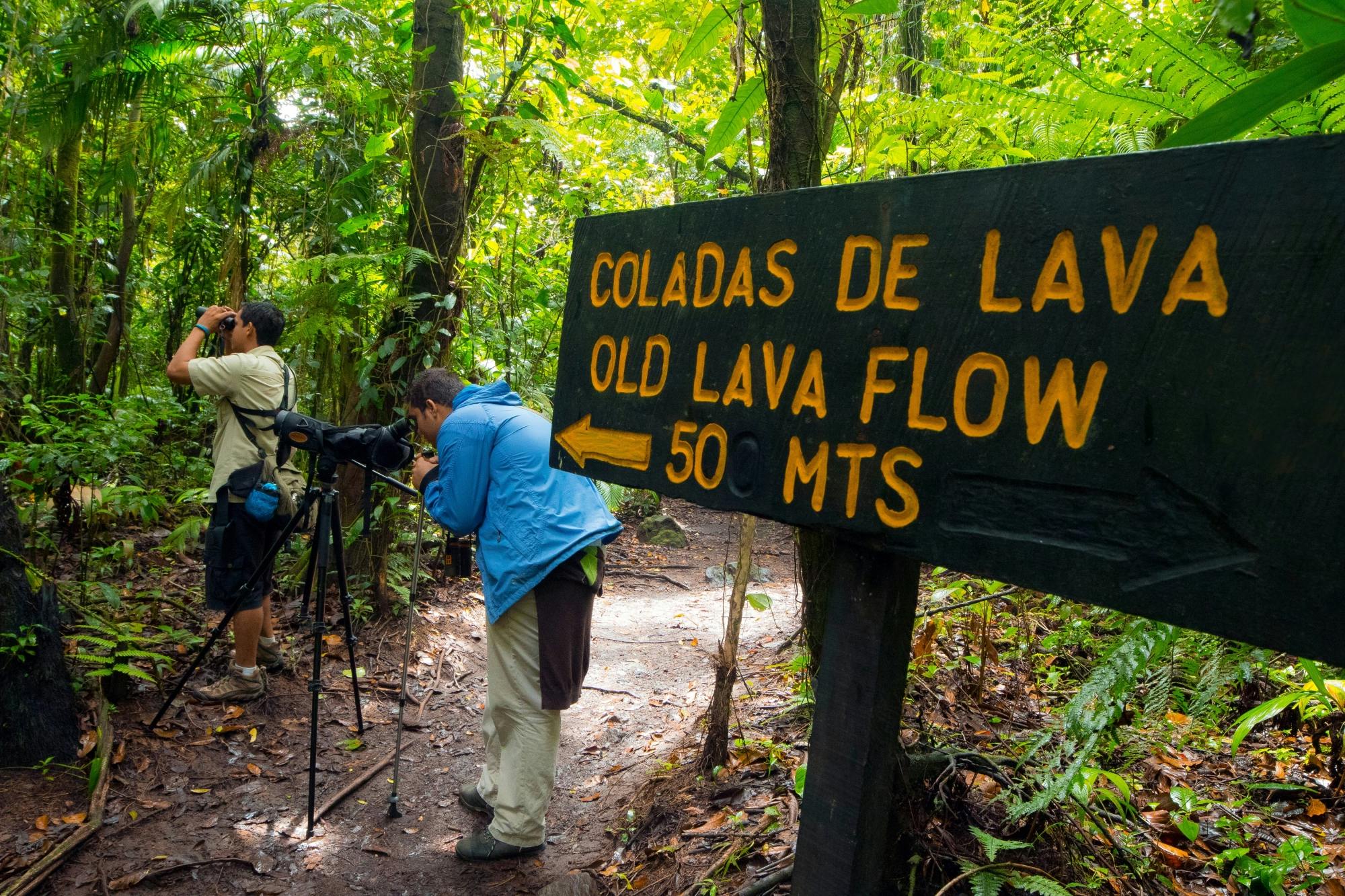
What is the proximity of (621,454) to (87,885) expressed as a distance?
287cm

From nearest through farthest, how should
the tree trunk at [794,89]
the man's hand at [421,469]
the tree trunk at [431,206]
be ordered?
the tree trunk at [794,89], the man's hand at [421,469], the tree trunk at [431,206]

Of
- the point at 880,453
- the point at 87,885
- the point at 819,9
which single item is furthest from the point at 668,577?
the point at 880,453

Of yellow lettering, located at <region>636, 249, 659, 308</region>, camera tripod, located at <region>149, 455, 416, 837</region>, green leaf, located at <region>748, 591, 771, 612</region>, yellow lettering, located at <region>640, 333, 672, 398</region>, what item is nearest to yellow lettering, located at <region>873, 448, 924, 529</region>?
yellow lettering, located at <region>640, 333, 672, 398</region>

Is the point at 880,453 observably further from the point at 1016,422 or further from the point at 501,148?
the point at 501,148

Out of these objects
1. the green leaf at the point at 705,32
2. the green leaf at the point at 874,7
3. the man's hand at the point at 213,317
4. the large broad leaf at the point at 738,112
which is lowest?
the man's hand at the point at 213,317

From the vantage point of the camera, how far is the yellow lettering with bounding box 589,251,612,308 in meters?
1.68

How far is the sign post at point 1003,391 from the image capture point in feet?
2.95

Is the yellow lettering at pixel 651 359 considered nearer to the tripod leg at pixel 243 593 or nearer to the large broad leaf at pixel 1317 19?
the large broad leaf at pixel 1317 19

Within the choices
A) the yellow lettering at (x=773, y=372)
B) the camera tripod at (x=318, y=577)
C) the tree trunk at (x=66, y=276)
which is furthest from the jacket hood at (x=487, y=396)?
the tree trunk at (x=66, y=276)

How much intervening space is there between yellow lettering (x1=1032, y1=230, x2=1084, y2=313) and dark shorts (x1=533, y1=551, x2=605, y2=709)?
234cm

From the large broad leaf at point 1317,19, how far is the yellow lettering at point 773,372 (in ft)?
2.37

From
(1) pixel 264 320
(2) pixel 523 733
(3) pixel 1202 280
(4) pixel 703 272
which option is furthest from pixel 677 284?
(1) pixel 264 320

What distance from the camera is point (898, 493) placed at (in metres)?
1.20

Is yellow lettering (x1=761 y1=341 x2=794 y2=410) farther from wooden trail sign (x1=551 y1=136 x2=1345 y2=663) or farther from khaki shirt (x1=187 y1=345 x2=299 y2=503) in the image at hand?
khaki shirt (x1=187 y1=345 x2=299 y2=503)
